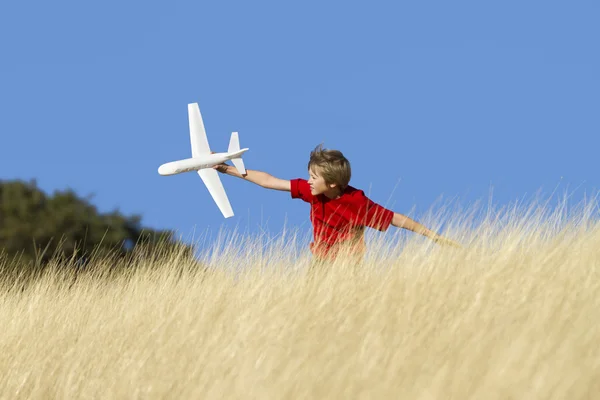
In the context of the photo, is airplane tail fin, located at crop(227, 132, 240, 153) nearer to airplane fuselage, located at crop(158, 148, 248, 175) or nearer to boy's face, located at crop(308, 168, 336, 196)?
airplane fuselage, located at crop(158, 148, 248, 175)

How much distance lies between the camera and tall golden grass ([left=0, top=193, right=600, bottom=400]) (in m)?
4.48

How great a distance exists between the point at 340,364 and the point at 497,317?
3.46 feet

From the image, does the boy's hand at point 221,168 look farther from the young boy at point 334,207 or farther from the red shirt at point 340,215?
the red shirt at point 340,215

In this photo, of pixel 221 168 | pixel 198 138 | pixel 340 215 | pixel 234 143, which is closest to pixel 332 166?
pixel 340 215

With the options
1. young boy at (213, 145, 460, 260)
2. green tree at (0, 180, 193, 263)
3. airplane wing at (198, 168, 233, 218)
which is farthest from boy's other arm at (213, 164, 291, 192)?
green tree at (0, 180, 193, 263)

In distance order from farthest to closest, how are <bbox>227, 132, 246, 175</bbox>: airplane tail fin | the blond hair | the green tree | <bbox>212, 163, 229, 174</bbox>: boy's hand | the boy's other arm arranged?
the green tree, <bbox>227, 132, 246, 175</bbox>: airplane tail fin, <bbox>212, 163, 229, 174</bbox>: boy's hand, the boy's other arm, the blond hair

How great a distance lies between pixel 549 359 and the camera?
14.8ft

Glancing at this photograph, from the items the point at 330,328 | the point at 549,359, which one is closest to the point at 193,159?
the point at 330,328

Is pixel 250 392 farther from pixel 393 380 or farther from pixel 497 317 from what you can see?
pixel 497 317

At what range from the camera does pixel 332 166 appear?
7.24m

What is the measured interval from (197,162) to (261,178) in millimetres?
828

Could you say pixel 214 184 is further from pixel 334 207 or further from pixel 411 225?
pixel 411 225

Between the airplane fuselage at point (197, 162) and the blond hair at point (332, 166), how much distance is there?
1.05 metres

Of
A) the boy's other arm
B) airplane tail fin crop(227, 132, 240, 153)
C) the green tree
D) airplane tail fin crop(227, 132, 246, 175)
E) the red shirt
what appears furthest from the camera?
the green tree
